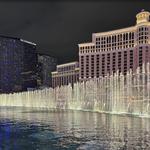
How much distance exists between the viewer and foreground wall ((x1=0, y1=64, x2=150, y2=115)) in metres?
61.9

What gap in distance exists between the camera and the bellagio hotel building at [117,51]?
161m

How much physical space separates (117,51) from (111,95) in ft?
333

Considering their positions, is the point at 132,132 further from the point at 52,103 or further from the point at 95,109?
the point at 52,103

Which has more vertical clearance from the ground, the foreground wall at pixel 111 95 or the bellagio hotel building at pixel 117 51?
the bellagio hotel building at pixel 117 51

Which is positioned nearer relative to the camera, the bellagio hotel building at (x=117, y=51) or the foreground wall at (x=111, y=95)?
the foreground wall at (x=111, y=95)

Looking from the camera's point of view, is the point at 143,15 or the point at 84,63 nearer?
the point at 143,15

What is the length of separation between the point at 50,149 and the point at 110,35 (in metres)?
155

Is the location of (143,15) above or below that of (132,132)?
above

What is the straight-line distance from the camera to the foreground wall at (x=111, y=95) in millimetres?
61906

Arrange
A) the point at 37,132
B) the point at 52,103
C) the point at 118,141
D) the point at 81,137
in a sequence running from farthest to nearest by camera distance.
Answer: the point at 52,103 < the point at 37,132 < the point at 81,137 < the point at 118,141

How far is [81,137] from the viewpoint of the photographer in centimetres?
3156

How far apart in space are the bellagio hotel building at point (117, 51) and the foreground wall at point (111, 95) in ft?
184

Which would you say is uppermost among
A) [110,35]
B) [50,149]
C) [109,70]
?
[110,35]

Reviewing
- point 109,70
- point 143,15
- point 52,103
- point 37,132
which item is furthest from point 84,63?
point 37,132
